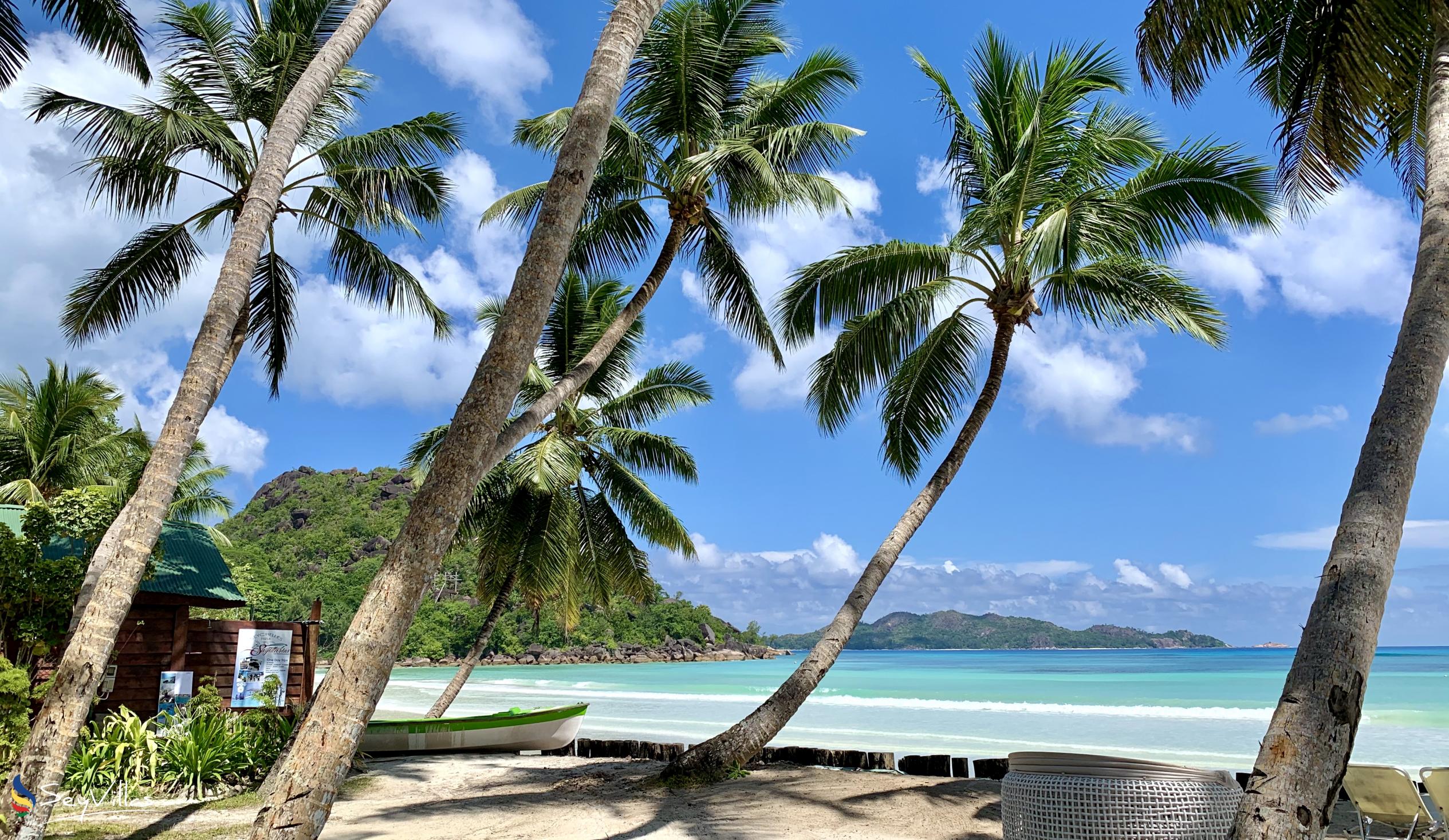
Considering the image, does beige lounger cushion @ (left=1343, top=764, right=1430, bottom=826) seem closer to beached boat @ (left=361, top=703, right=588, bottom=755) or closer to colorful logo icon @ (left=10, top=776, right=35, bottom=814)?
colorful logo icon @ (left=10, top=776, right=35, bottom=814)

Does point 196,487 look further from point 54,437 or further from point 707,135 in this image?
point 707,135

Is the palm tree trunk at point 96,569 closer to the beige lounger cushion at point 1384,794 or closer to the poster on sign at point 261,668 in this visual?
the poster on sign at point 261,668

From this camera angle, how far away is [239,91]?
10031mm

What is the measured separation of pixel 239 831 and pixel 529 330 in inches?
200

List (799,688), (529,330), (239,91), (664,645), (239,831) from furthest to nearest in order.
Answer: (664,645), (239,91), (799,688), (239,831), (529,330)

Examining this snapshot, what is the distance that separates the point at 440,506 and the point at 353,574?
43.2 meters

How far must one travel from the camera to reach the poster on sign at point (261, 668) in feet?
33.2

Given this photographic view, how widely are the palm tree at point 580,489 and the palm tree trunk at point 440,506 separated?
9332 millimetres

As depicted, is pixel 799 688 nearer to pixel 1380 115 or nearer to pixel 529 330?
pixel 529 330

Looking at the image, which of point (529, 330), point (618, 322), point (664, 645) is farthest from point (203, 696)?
point (664, 645)

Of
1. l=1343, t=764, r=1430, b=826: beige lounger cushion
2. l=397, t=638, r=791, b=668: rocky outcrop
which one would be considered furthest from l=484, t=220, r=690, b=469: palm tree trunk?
l=397, t=638, r=791, b=668: rocky outcrop

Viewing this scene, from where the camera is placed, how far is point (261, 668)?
33.9ft

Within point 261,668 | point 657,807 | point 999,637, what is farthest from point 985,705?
point 999,637

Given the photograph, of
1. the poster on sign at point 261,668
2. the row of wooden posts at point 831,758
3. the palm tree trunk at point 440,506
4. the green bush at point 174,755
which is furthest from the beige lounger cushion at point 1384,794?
the poster on sign at point 261,668
